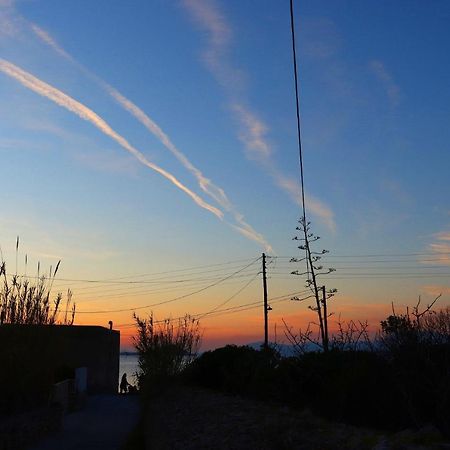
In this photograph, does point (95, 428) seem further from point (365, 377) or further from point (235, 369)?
point (365, 377)

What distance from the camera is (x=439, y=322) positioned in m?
8.30

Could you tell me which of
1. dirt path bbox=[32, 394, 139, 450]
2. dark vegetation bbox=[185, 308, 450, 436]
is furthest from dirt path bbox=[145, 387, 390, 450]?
dirt path bbox=[32, 394, 139, 450]

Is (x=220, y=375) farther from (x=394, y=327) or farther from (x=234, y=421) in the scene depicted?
(x=394, y=327)

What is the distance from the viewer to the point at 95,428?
16.3m

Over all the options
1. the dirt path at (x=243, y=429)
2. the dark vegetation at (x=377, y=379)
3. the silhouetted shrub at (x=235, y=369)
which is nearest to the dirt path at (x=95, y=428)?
the dirt path at (x=243, y=429)

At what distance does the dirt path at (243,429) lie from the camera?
6.62 meters

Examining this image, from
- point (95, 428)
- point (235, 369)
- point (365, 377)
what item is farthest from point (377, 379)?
point (95, 428)

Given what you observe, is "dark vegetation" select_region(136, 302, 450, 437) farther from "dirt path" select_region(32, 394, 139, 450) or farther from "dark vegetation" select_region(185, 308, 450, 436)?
"dirt path" select_region(32, 394, 139, 450)

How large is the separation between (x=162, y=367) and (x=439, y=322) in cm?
1133

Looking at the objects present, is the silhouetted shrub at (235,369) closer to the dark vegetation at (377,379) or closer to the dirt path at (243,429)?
the dark vegetation at (377,379)

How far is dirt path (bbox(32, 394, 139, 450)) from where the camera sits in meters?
13.3

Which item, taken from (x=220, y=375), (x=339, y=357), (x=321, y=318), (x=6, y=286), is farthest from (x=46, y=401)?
(x=321, y=318)

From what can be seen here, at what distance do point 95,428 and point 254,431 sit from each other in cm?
969

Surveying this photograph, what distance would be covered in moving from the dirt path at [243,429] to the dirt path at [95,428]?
5.43 ft
